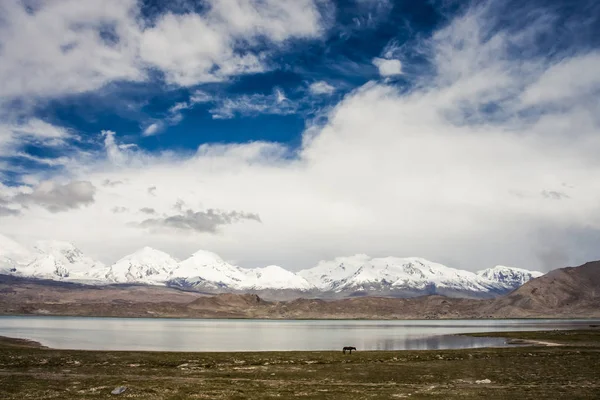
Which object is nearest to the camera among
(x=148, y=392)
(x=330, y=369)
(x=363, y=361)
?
(x=148, y=392)

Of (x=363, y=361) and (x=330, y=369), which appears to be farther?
(x=363, y=361)

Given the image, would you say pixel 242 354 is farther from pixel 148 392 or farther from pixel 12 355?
pixel 148 392

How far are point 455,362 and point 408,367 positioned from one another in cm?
789

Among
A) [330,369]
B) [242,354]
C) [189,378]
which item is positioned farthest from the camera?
[242,354]

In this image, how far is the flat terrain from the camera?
118 ft

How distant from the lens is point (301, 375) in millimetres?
48125

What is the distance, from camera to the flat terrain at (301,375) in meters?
35.8

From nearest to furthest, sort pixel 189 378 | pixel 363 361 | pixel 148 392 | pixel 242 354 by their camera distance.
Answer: pixel 148 392 → pixel 189 378 → pixel 363 361 → pixel 242 354

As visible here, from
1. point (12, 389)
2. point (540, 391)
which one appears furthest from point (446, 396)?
point (12, 389)

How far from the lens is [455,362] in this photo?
58.9 metres

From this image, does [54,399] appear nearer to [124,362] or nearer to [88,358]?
[124,362]

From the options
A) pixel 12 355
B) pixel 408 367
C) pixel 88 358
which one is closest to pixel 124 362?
pixel 88 358

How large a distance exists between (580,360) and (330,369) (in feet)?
88.1

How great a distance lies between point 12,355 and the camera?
61500 mm
